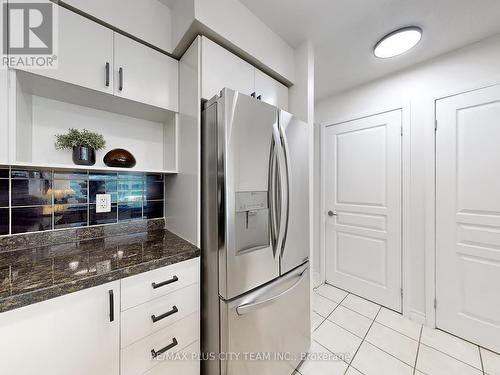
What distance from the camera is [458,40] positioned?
1.51m

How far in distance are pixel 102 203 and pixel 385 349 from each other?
7.68ft

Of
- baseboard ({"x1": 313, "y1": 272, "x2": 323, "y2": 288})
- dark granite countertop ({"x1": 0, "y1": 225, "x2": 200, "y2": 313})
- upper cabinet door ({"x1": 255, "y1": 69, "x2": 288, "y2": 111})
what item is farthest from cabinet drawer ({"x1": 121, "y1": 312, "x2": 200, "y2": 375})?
baseboard ({"x1": 313, "y1": 272, "x2": 323, "y2": 288})

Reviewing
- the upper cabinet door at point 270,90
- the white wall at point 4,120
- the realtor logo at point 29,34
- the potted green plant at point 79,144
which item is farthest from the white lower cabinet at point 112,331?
the upper cabinet door at point 270,90

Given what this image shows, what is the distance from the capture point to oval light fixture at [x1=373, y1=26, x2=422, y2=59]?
4.68 feet

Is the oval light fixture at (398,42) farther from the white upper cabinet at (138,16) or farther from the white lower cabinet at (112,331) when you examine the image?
the white lower cabinet at (112,331)

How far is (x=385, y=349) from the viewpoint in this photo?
1.51 metres

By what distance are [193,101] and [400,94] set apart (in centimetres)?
198

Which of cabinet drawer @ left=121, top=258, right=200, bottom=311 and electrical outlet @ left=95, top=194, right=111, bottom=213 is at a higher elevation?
electrical outlet @ left=95, top=194, right=111, bottom=213

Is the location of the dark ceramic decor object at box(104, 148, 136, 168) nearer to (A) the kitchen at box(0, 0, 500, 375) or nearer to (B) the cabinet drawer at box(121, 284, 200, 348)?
(A) the kitchen at box(0, 0, 500, 375)

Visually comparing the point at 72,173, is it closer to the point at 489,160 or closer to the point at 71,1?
the point at 71,1

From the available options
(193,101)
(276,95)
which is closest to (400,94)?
(276,95)

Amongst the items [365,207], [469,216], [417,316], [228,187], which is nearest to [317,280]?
[417,316]

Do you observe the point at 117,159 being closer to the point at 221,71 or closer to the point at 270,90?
the point at 221,71

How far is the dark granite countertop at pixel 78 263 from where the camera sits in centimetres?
67
